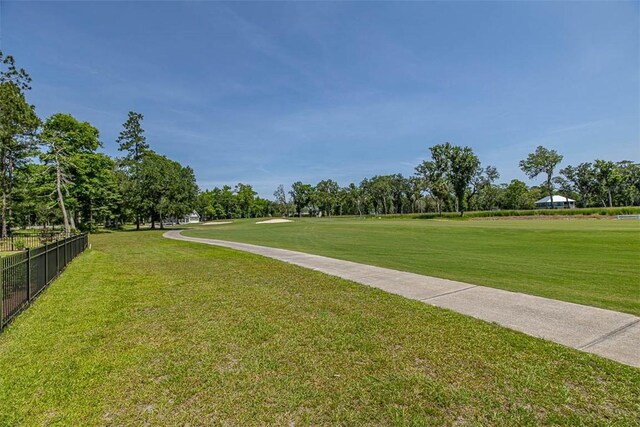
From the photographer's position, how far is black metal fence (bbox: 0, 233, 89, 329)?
523 cm

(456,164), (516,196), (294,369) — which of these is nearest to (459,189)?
(456,164)

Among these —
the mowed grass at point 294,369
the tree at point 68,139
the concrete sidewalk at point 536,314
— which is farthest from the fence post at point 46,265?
the tree at point 68,139

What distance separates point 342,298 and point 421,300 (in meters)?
1.46

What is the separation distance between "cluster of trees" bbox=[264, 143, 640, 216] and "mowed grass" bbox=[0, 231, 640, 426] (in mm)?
73318

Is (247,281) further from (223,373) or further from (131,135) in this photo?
(131,135)

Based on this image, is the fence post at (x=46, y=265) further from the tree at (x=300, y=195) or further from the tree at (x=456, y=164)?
the tree at (x=300, y=195)

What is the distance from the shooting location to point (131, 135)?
2089 inches

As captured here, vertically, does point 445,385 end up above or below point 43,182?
below

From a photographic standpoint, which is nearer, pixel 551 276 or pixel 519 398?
A: pixel 519 398

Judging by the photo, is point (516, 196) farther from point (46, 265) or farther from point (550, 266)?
point (46, 265)

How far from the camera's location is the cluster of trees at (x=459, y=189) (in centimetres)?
7069

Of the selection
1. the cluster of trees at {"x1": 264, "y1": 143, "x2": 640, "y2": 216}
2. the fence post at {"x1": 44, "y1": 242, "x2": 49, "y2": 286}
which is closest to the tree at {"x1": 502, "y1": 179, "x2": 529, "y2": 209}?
the cluster of trees at {"x1": 264, "y1": 143, "x2": 640, "y2": 216}

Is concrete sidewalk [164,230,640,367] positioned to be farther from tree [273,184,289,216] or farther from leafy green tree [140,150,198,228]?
tree [273,184,289,216]

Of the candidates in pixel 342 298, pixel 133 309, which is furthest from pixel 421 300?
pixel 133 309
